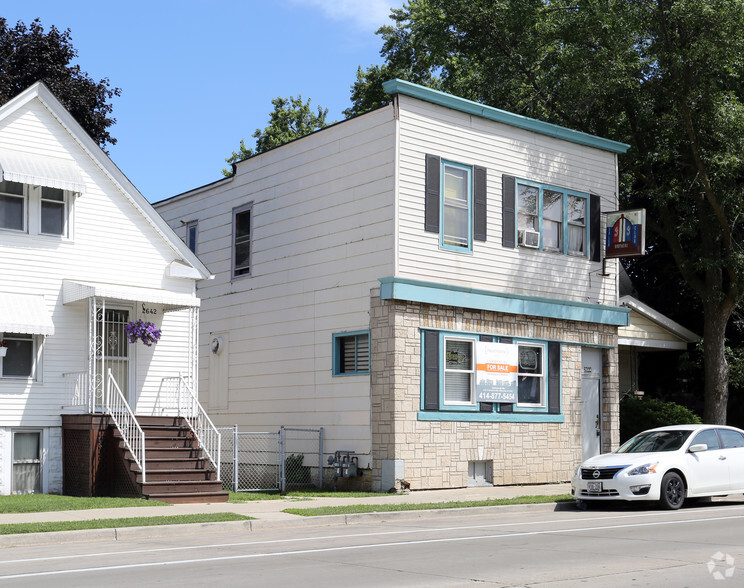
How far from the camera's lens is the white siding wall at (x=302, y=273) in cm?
2061

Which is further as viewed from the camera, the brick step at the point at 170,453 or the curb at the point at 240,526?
the brick step at the point at 170,453

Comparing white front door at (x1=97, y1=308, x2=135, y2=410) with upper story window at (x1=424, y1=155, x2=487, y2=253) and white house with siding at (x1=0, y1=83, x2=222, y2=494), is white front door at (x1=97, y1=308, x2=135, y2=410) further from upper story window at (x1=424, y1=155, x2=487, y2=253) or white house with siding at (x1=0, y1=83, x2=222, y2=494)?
upper story window at (x1=424, y1=155, x2=487, y2=253)

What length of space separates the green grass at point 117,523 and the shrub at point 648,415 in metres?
16.1

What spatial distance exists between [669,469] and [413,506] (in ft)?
15.1

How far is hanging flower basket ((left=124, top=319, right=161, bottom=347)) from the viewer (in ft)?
65.7

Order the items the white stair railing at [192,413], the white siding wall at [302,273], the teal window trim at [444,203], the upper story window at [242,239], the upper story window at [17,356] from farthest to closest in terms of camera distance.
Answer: the upper story window at [242,239], the teal window trim at [444,203], the white siding wall at [302,273], the white stair railing at [192,413], the upper story window at [17,356]

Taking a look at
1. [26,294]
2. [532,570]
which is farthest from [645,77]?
[532,570]

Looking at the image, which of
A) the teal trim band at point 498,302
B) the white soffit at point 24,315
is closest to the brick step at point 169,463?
the white soffit at point 24,315

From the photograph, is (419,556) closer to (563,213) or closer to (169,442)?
(169,442)

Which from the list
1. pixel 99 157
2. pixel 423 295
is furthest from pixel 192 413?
pixel 99 157

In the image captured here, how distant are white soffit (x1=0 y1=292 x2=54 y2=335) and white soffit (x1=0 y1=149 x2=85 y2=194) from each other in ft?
7.58

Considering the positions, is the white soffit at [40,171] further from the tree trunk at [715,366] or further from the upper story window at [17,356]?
the tree trunk at [715,366]

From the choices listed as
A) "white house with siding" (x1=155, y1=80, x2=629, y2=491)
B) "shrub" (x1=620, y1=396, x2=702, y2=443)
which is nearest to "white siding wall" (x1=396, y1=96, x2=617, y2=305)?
"white house with siding" (x1=155, y1=80, x2=629, y2=491)

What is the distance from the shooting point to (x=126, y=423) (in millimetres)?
18594
